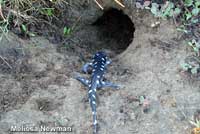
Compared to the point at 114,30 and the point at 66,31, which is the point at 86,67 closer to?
the point at 66,31

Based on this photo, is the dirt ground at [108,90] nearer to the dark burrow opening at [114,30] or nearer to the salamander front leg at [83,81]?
the salamander front leg at [83,81]

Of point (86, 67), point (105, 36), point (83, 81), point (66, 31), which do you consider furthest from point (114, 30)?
point (83, 81)

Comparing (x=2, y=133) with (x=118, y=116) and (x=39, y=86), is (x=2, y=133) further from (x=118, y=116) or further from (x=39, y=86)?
(x=118, y=116)

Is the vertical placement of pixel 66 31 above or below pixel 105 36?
above

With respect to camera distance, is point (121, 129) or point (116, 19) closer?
point (121, 129)

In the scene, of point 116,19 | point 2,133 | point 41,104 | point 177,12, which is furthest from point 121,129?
point 116,19

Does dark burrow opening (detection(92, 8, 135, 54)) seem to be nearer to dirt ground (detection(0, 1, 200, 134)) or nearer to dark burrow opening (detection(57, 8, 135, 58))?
dark burrow opening (detection(57, 8, 135, 58))
